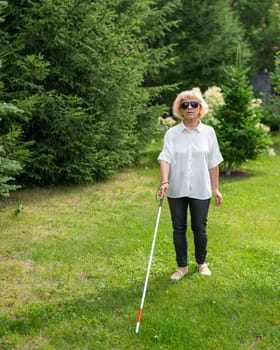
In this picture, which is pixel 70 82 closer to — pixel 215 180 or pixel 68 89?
pixel 68 89

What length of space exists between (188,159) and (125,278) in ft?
4.37

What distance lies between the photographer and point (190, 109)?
436 cm

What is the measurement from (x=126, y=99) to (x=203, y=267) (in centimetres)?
466

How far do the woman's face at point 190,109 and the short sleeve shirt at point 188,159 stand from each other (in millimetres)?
98

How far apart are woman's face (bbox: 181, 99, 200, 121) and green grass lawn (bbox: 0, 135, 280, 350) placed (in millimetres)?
1528

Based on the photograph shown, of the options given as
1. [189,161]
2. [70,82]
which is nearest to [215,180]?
[189,161]

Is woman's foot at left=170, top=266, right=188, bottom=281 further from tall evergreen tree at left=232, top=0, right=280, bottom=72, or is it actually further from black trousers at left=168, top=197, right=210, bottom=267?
tall evergreen tree at left=232, top=0, right=280, bottom=72

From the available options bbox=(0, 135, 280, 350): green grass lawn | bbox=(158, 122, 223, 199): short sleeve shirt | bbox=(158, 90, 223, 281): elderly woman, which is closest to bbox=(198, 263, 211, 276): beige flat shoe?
bbox=(0, 135, 280, 350): green grass lawn

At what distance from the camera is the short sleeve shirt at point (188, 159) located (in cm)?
439

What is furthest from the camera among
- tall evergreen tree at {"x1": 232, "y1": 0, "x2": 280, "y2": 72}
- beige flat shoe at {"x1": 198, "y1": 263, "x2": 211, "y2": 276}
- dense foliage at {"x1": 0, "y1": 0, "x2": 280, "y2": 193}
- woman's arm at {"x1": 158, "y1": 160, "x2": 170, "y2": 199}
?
tall evergreen tree at {"x1": 232, "y1": 0, "x2": 280, "y2": 72}

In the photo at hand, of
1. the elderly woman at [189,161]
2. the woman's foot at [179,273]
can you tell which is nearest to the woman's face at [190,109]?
the elderly woman at [189,161]

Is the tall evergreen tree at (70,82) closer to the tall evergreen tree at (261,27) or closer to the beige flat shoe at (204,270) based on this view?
the beige flat shoe at (204,270)

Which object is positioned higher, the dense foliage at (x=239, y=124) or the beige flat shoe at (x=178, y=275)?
the dense foliage at (x=239, y=124)

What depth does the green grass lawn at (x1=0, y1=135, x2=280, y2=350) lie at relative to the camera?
3.69 m
